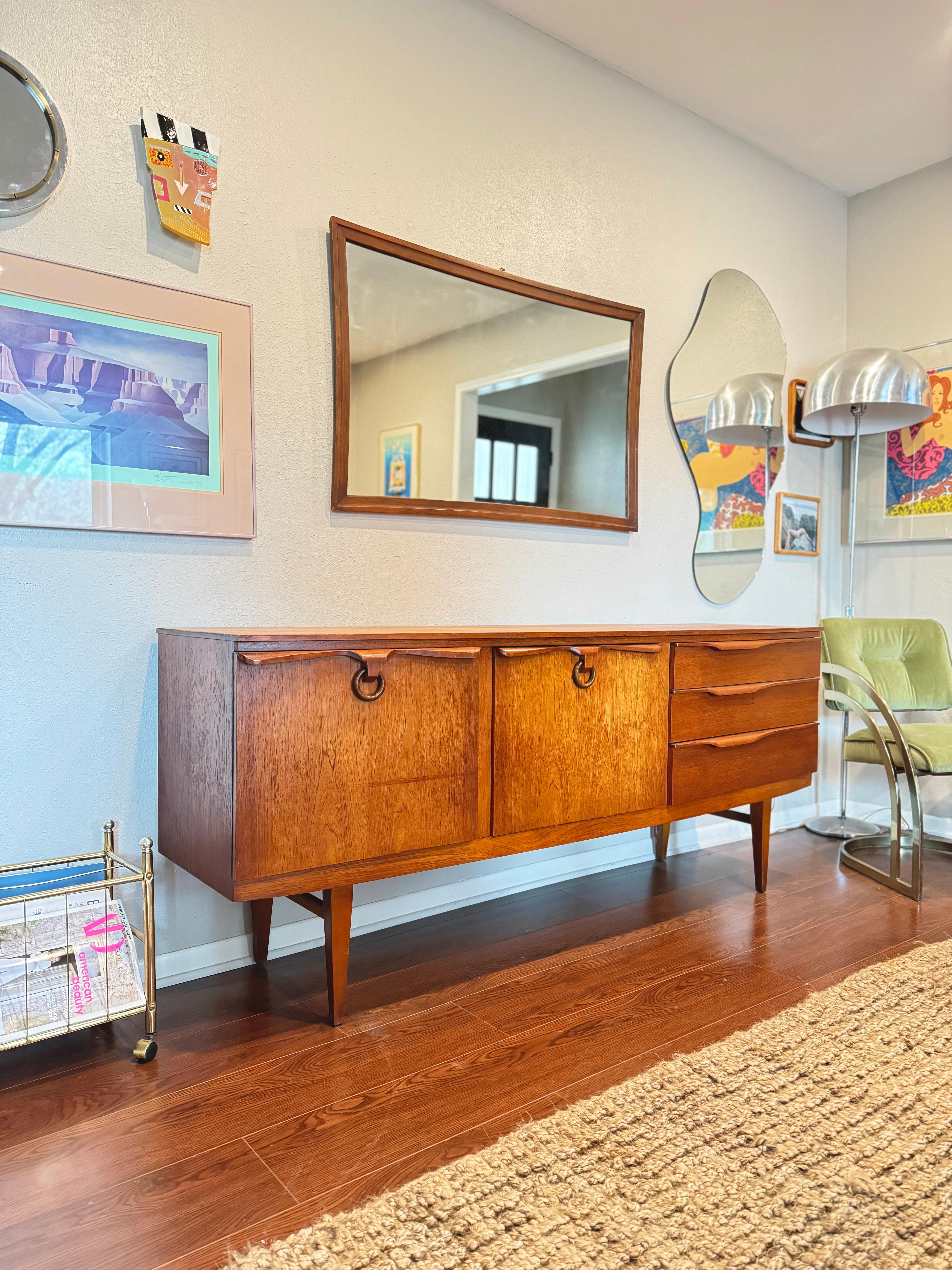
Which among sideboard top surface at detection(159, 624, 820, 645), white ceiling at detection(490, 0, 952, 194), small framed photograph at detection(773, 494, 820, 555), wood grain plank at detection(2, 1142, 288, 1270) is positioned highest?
white ceiling at detection(490, 0, 952, 194)

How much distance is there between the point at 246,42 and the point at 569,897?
8.02ft

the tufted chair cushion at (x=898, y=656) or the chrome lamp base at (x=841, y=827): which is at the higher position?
the tufted chair cushion at (x=898, y=656)

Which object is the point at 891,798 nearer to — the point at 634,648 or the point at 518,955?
the point at 634,648

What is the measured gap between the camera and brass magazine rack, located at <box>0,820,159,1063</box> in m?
1.54

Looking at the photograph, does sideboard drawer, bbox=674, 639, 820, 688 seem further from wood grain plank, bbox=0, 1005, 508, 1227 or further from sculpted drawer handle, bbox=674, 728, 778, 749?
→ wood grain plank, bbox=0, 1005, 508, 1227

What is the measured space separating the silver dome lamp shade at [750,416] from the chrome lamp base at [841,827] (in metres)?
1.28

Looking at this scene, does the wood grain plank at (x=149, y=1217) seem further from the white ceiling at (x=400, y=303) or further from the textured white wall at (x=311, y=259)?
the white ceiling at (x=400, y=303)

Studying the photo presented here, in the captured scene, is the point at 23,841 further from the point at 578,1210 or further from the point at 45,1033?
the point at 578,1210

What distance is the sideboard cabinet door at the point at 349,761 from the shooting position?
1.57 meters

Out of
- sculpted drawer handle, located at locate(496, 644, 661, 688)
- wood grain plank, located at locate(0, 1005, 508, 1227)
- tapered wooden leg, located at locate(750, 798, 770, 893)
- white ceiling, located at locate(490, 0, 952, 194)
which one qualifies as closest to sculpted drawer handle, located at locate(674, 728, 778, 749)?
tapered wooden leg, located at locate(750, 798, 770, 893)

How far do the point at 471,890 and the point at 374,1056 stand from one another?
0.89 meters

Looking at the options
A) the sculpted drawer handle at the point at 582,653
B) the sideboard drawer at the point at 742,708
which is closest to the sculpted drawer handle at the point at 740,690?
the sideboard drawer at the point at 742,708

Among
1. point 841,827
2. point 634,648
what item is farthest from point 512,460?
point 841,827

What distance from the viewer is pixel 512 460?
2512mm
